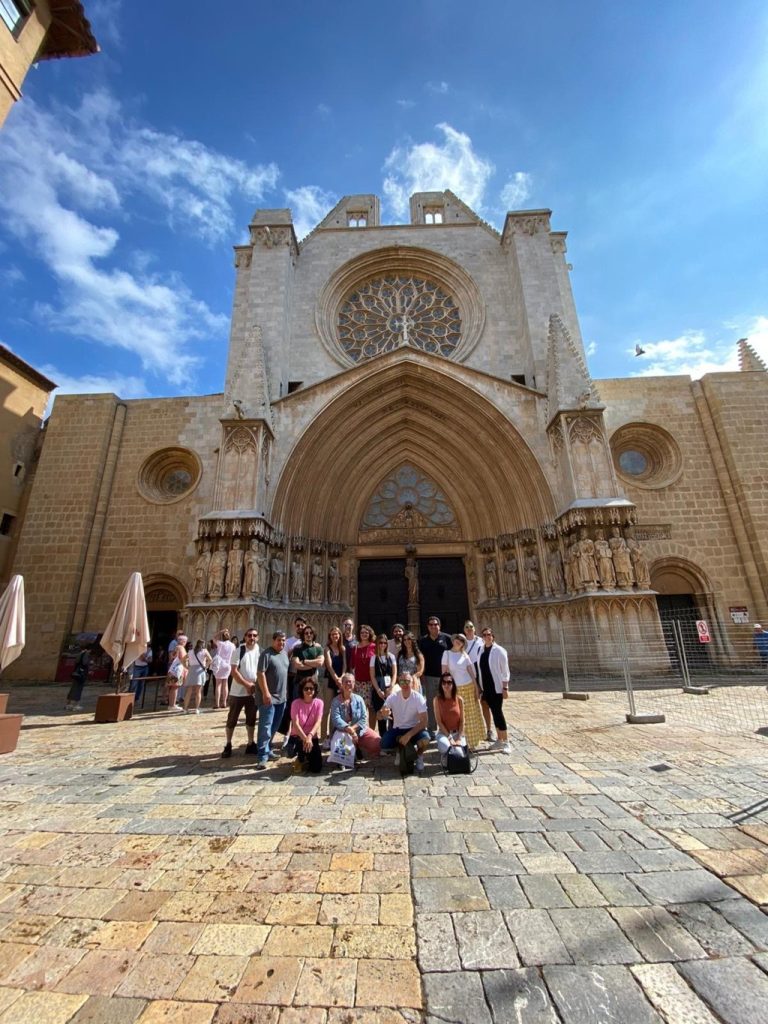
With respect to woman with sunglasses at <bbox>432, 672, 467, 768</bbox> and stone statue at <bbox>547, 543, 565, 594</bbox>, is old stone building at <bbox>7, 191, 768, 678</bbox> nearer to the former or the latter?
stone statue at <bbox>547, 543, 565, 594</bbox>

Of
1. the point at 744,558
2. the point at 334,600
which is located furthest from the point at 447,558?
the point at 744,558

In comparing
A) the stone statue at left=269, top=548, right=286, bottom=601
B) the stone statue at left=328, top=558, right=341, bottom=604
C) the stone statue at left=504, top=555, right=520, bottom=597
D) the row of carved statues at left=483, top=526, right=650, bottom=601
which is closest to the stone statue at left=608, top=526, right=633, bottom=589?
the row of carved statues at left=483, top=526, right=650, bottom=601

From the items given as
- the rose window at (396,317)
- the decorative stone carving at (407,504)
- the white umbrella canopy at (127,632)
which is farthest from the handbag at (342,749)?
the rose window at (396,317)

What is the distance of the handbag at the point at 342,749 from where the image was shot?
4.46m

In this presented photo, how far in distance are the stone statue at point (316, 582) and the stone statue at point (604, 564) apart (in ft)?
25.6

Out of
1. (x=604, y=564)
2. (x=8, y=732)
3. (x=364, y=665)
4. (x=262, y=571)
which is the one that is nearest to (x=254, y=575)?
(x=262, y=571)

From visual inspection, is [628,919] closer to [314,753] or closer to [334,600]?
[314,753]

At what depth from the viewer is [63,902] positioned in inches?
87.7

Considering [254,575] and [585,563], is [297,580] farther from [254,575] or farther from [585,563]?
[585,563]

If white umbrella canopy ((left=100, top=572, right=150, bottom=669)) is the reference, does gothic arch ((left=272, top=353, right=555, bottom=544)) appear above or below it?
above

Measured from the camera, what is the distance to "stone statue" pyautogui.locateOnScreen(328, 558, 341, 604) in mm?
13680

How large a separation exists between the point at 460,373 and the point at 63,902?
46.2 feet

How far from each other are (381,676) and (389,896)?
3.27 m

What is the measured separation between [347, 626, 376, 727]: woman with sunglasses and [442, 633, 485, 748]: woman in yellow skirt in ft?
3.23
